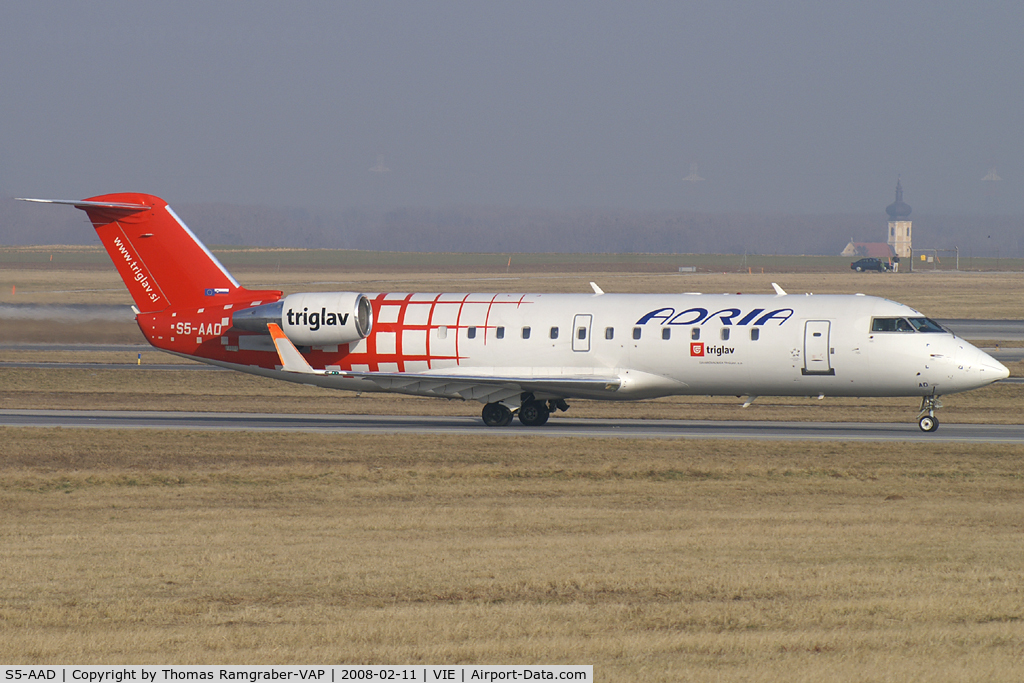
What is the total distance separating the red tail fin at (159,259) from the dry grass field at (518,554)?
6.39 m

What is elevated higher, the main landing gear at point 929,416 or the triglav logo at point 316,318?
the triglav logo at point 316,318

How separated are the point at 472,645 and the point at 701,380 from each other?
2254 centimetres

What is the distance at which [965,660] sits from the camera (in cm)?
1132

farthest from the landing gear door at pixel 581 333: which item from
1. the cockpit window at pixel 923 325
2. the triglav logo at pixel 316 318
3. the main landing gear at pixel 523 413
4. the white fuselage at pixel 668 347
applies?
the cockpit window at pixel 923 325

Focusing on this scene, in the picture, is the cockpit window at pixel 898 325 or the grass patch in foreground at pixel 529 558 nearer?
the grass patch in foreground at pixel 529 558

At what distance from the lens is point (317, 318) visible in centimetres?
3541

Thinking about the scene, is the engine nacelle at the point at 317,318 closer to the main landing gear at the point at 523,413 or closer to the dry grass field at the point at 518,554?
the main landing gear at the point at 523,413

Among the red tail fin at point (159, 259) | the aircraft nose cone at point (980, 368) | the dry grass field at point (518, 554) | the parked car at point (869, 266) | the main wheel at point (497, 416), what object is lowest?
the dry grass field at point (518, 554)

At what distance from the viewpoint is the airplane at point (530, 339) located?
32656mm

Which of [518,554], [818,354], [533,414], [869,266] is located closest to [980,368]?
[818,354]

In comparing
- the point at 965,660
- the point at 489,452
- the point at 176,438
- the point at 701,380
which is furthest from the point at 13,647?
the point at 701,380

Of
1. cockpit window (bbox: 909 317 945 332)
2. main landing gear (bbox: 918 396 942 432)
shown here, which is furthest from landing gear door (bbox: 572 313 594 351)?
main landing gear (bbox: 918 396 942 432)

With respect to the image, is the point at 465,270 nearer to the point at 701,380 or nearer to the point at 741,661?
the point at 701,380

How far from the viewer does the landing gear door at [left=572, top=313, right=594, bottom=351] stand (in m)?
34.3
